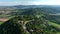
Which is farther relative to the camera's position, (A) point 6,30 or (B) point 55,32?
(B) point 55,32

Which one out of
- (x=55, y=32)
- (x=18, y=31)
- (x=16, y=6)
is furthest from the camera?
(x=16, y=6)

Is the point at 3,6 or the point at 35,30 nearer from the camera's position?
the point at 35,30

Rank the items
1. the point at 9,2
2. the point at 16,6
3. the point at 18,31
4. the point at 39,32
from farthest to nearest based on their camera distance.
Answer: the point at 16,6
the point at 9,2
the point at 39,32
the point at 18,31

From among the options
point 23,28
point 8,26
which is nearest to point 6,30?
point 8,26

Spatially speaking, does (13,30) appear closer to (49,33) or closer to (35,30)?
(35,30)

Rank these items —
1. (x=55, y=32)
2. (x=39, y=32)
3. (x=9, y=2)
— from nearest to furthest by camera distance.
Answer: (x=39, y=32) < (x=55, y=32) < (x=9, y=2)

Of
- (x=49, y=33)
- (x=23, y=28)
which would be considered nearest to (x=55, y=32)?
(x=49, y=33)

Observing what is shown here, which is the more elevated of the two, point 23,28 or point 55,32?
point 23,28

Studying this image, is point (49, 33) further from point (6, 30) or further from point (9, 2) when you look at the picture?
point (9, 2)

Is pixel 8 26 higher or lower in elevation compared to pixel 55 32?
higher
